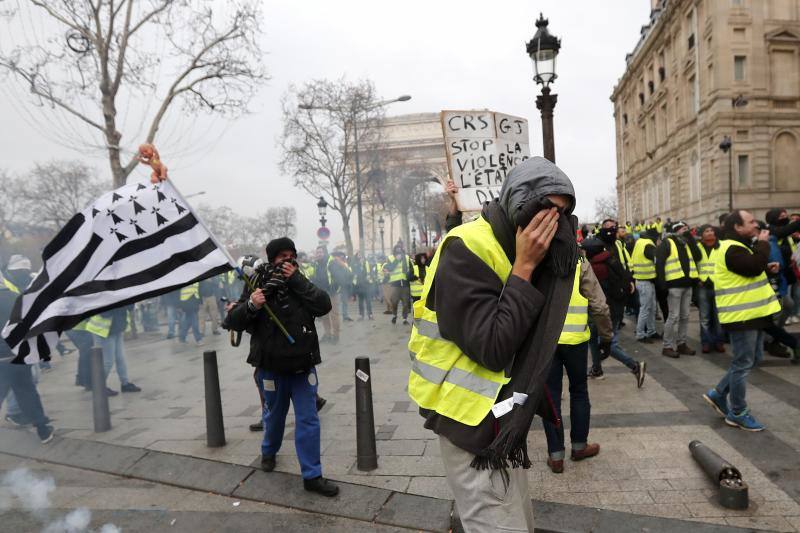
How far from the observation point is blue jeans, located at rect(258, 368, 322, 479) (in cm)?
360

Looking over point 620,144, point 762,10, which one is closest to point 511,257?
point 762,10

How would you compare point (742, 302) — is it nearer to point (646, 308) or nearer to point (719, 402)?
point (719, 402)

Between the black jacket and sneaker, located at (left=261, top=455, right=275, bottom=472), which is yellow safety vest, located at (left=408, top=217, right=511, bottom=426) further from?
sneaker, located at (left=261, top=455, right=275, bottom=472)

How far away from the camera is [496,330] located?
150 cm

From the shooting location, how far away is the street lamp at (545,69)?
689cm

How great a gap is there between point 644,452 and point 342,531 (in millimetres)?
2419

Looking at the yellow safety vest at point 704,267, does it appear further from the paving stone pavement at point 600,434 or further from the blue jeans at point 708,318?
the paving stone pavement at point 600,434

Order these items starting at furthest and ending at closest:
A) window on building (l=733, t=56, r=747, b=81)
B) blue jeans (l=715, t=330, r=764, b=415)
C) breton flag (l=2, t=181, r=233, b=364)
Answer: window on building (l=733, t=56, r=747, b=81), blue jeans (l=715, t=330, r=764, b=415), breton flag (l=2, t=181, r=233, b=364)

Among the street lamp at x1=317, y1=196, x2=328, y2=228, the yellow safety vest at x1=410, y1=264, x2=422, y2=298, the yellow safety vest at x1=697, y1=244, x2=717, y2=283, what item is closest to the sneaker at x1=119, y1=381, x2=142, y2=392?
the yellow safety vest at x1=410, y1=264, x2=422, y2=298

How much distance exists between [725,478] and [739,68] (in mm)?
36046

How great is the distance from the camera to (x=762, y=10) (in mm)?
30453

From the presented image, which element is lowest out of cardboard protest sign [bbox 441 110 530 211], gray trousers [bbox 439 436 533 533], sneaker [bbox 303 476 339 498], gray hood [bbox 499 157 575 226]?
sneaker [bbox 303 476 339 498]

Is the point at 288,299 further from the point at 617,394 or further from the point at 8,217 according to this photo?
the point at 8,217

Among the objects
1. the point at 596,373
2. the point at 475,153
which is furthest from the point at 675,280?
the point at 475,153
